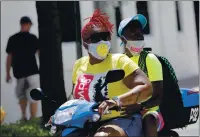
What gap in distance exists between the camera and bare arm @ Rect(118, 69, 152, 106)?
346 centimetres

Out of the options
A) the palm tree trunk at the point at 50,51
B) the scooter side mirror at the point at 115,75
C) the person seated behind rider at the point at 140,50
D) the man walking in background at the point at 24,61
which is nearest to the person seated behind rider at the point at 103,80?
the scooter side mirror at the point at 115,75

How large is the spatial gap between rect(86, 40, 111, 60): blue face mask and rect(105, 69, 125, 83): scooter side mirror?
286mm

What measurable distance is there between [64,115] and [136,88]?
0.46 meters

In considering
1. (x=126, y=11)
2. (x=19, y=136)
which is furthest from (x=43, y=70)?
(x=126, y=11)

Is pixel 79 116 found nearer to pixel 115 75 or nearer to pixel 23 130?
pixel 115 75

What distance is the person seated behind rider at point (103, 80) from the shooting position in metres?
3.48

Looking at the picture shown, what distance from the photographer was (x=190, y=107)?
4.59 metres

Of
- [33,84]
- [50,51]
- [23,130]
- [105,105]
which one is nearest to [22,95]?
[33,84]

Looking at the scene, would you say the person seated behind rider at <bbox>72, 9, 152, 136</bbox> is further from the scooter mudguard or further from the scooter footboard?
the scooter footboard

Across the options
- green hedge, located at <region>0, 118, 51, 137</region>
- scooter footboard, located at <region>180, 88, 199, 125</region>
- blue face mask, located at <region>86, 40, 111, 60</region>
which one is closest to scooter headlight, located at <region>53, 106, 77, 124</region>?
blue face mask, located at <region>86, 40, 111, 60</region>

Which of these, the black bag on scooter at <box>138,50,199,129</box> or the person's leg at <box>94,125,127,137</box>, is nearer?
the person's leg at <box>94,125,127,137</box>

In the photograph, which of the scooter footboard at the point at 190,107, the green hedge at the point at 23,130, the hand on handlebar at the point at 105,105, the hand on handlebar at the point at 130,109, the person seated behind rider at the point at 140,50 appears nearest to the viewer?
the hand on handlebar at the point at 105,105

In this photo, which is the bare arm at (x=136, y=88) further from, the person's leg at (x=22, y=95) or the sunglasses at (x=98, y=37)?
the person's leg at (x=22, y=95)

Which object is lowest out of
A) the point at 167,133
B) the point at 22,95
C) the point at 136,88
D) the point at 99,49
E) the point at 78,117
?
the point at 22,95
